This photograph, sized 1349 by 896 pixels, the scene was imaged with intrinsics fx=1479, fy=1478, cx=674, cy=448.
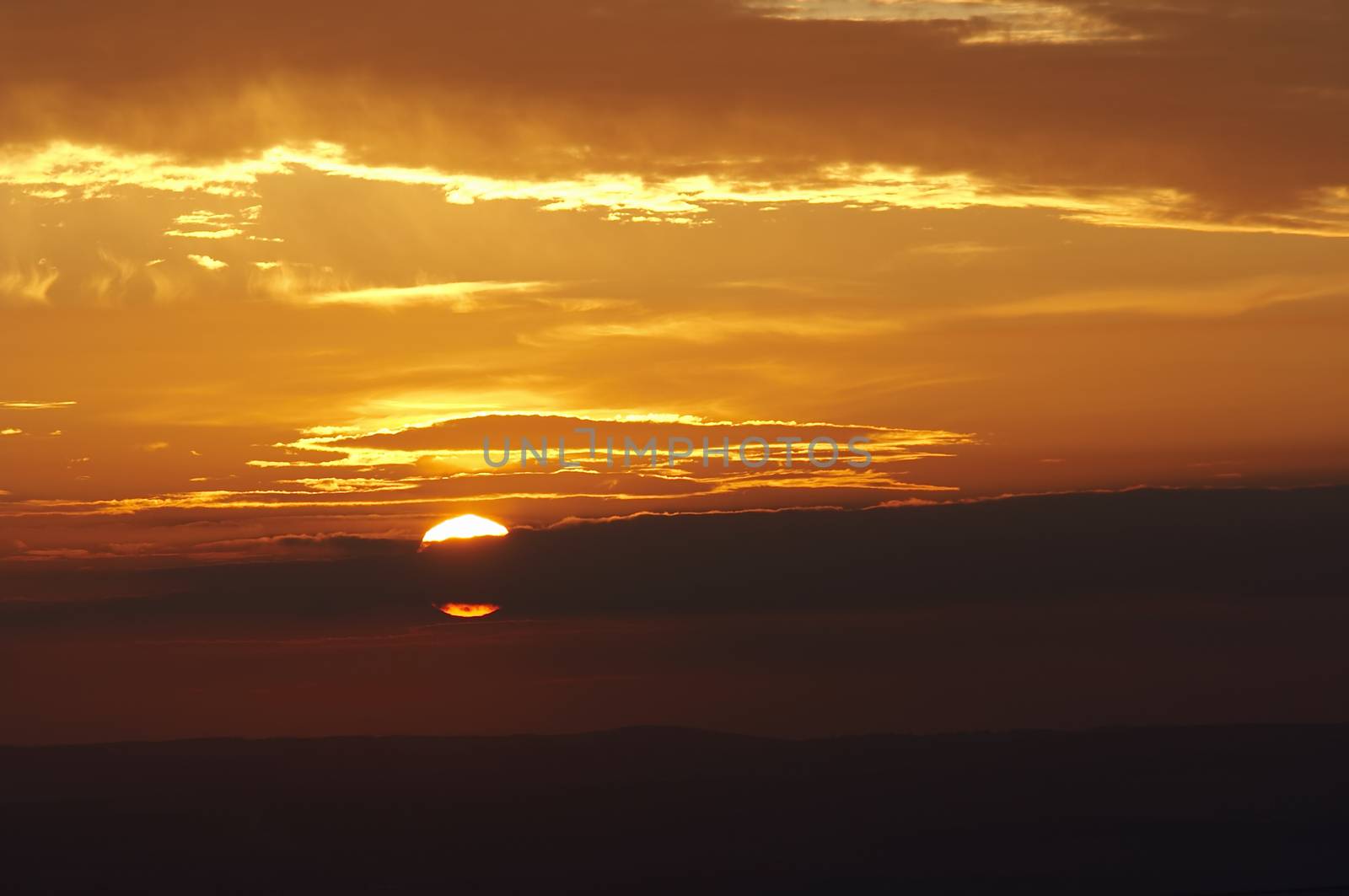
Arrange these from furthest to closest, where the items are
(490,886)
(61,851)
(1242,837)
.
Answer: (1242,837) → (490,886) → (61,851)

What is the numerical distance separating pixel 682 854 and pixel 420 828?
3191 centimetres

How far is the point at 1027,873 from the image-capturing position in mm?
177750

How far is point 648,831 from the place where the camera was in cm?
18975

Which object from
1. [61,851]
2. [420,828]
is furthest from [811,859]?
[61,851]

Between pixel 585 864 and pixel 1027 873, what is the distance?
2099 inches

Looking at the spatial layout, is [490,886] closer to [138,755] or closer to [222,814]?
[222,814]

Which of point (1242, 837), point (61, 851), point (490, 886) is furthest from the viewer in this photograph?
point (1242, 837)

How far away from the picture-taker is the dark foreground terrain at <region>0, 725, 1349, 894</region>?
171250mm

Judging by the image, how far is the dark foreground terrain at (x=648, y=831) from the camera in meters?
171

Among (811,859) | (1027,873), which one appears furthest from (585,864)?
(1027,873)

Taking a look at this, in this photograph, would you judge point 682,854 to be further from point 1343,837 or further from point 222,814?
point 1343,837

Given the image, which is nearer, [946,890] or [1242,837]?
[946,890]

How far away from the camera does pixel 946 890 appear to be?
170m

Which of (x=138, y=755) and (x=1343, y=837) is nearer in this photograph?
(x=1343, y=837)
